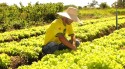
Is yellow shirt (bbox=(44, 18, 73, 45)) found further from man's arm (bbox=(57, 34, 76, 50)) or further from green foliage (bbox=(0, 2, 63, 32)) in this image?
green foliage (bbox=(0, 2, 63, 32))

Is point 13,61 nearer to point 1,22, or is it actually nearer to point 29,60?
point 29,60

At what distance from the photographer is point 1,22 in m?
29.1

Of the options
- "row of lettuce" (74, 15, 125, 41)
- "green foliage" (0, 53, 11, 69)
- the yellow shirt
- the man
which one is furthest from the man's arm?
"row of lettuce" (74, 15, 125, 41)

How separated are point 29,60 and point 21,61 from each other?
353 mm

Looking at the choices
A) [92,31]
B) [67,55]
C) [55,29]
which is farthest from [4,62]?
[92,31]

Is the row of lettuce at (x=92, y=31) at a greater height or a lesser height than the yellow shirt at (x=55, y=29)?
lesser

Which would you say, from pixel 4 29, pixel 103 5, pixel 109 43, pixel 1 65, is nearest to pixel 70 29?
pixel 109 43

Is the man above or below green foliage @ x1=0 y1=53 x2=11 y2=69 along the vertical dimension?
above

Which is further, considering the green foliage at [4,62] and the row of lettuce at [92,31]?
the row of lettuce at [92,31]

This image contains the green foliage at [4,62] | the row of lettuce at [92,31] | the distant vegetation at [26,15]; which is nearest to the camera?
the green foliage at [4,62]

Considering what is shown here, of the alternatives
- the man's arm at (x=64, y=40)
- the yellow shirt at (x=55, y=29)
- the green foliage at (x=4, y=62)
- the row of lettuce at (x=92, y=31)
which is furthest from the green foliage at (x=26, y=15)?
the man's arm at (x=64, y=40)

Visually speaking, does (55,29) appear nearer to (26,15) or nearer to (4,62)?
(4,62)

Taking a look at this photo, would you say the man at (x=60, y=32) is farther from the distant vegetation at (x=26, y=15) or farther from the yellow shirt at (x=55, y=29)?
the distant vegetation at (x=26, y=15)

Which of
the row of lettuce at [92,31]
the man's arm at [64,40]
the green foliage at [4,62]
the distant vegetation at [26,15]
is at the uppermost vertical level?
the man's arm at [64,40]
